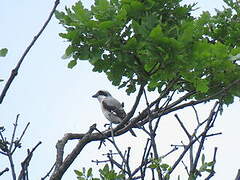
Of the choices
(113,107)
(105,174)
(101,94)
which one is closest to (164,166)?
(105,174)

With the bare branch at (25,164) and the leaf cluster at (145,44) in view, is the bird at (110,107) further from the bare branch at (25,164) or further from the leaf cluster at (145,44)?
the bare branch at (25,164)

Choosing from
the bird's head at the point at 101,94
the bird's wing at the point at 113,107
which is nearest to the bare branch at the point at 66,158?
the bird's wing at the point at 113,107

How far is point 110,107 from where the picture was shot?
15820 millimetres

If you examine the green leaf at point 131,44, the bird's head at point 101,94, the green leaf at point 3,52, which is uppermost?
the bird's head at point 101,94

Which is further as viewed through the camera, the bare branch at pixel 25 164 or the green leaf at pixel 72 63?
the green leaf at pixel 72 63

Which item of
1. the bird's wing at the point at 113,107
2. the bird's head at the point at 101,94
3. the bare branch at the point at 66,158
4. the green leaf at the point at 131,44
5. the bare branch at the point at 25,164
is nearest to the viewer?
the bare branch at the point at 25,164

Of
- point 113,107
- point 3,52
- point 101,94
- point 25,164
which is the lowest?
point 25,164

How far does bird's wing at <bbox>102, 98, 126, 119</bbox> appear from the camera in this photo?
588 inches

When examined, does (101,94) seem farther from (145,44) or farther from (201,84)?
(145,44)

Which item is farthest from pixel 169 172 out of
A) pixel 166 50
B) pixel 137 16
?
pixel 137 16

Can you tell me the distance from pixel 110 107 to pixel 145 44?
10.7 meters

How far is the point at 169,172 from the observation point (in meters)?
5.09

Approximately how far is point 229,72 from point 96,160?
175cm

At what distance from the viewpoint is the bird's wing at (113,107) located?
14.9m
